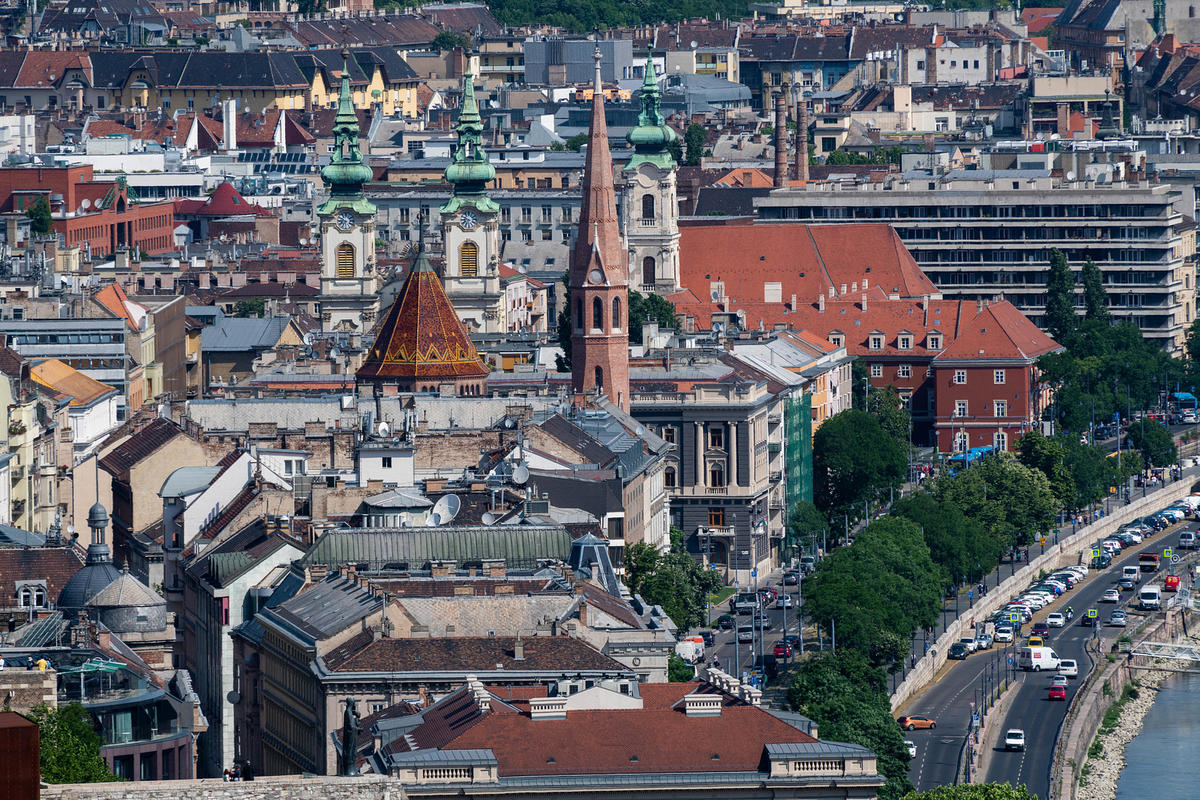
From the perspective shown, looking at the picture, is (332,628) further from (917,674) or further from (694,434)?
(694,434)

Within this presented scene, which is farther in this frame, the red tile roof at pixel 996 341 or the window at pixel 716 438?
the red tile roof at pixel 996 341

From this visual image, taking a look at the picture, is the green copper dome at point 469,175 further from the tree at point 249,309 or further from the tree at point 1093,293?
the tree at point 1093,293

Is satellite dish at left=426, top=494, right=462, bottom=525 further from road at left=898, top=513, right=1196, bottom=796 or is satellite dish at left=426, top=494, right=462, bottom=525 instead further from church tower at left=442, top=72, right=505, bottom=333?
church tower at left=442, top=72, right=505, bottom=333

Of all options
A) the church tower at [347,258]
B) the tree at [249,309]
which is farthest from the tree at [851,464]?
the tree at [249,309]

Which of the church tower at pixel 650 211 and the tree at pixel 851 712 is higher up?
the church tower at pixel 650 211

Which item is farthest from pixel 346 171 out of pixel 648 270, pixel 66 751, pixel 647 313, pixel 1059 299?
pixel 66 751

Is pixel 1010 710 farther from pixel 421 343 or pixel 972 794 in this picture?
pixel 972 794
